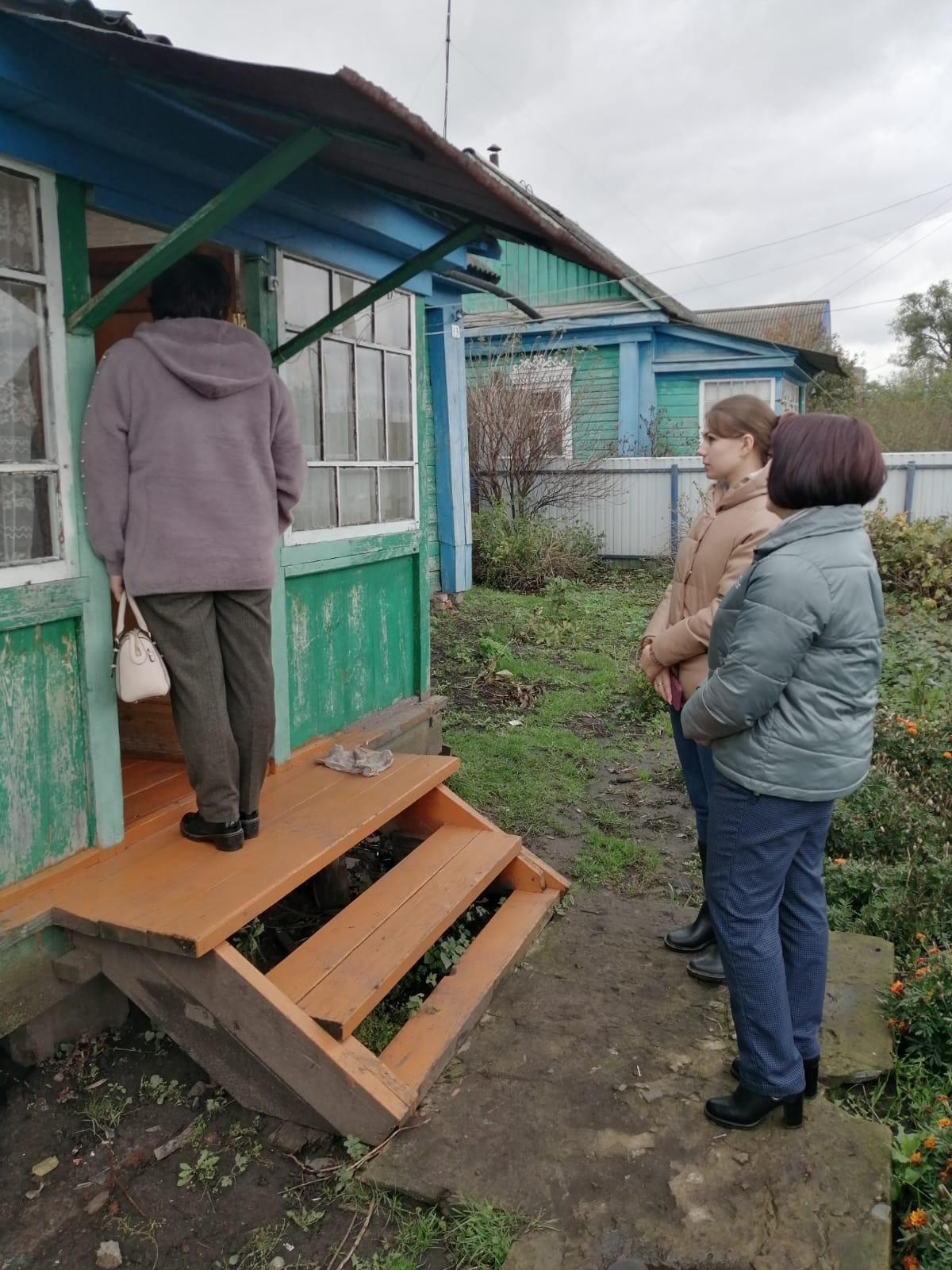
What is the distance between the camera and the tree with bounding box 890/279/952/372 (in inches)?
1273

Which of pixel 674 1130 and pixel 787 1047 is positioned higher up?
pixel 787 1047

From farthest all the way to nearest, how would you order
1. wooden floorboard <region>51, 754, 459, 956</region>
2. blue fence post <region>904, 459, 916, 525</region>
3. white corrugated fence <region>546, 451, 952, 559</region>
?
Answer: white corrugated fence <region>546, 451, 952, 559</region>
blue fence post <region>904, 459, 916, 525</region>
wooden floorboard <region>51, 754, 459, 956</region>

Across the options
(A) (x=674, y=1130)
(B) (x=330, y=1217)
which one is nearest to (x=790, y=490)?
(A) (x=674, y=1130)

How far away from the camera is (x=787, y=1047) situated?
7.73ft

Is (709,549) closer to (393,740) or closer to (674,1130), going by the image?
(674,1130)

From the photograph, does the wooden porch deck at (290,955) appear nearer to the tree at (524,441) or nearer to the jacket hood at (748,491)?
the jacket hood at (748,491)

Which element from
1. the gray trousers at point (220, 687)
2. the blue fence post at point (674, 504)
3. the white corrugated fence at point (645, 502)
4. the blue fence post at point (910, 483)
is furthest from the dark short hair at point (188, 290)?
the blue fence post at point (910, 483)

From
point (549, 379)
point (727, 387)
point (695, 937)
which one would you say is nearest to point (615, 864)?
point (695, 937)

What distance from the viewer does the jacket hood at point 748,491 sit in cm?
287

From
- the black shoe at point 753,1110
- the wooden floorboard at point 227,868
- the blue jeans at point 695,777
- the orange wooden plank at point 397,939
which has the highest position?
the blue jeans at point 695,777

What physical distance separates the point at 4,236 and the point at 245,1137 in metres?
2.47

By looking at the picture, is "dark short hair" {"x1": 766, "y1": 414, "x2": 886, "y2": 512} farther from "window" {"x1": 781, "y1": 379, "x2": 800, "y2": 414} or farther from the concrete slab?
"window" {"x1": 781, "y1": 379, "x2": 800, "y2": 414}

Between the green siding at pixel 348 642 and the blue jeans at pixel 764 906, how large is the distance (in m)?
2.05

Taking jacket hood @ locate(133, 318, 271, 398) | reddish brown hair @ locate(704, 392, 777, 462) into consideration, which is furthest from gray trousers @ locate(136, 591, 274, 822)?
reddish brown hair @ locate(704, 392, 777, 462)
